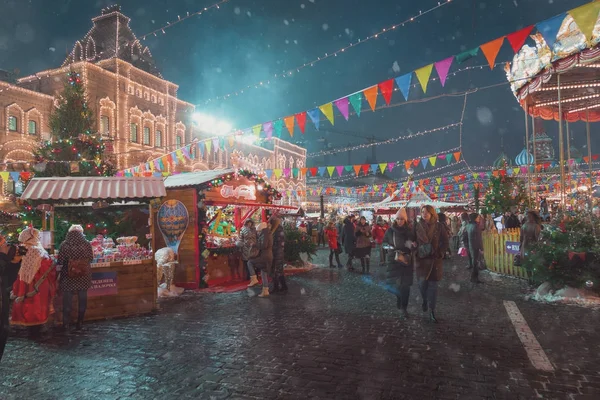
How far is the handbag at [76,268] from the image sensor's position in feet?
21.6

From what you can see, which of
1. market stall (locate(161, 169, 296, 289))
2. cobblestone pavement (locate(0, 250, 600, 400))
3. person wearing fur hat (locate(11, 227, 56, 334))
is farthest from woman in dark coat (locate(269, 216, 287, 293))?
person wearing fur hat (locate(11, 227, 56, 334))

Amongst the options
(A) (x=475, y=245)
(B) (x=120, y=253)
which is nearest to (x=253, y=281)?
(B) (x=120, y=253)

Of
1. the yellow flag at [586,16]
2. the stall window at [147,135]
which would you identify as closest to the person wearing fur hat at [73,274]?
the yellow flag at [586,16]

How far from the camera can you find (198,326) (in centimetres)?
656

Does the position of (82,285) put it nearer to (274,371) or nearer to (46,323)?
(46,323)

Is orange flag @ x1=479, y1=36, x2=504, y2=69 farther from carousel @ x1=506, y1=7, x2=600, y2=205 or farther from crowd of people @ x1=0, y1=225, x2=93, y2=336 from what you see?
crowd of people @ x1=0, y1=225, x2=93, y2=336

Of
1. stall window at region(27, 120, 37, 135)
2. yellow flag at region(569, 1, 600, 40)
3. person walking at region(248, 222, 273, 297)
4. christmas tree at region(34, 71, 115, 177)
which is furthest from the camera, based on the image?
stall window at region(27, 120, 37, 135)

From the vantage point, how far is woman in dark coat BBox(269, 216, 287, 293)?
377 inches

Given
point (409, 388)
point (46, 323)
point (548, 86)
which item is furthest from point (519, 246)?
point (46, 323)

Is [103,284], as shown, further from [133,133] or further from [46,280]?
[133,133]

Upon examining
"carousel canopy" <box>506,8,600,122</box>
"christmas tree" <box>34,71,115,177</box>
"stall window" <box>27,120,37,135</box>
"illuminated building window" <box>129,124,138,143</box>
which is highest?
"illuminated building window" <box>129,124,138,143</box>

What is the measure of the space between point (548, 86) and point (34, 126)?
27528 mm

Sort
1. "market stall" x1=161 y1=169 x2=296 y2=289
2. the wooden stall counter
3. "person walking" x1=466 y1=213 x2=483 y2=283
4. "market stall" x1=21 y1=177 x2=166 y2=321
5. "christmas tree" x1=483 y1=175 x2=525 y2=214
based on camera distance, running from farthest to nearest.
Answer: "christmas tree" x1=483 y1=175 x2=525 y2=214 → "market stall" x1=161 y1=169 x2=296 y2=289 → "person walking" x1=466 y1=213 x2=483 y2=283 → "market stall" x1=21 y1=177 x2=166 y2=321 → the wooden stall counter

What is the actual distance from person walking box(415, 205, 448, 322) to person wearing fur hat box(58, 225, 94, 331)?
5233mm
